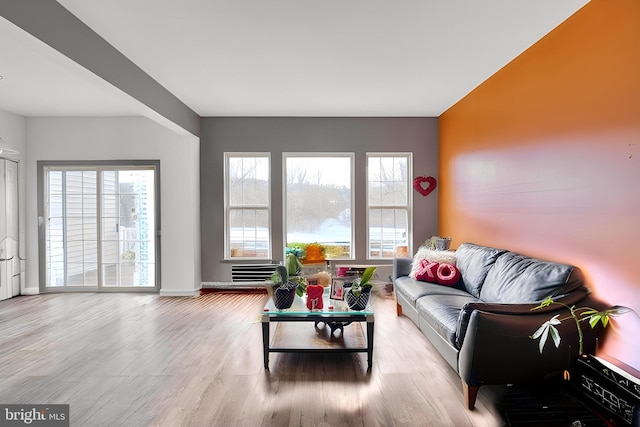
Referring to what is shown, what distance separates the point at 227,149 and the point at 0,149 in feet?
8.93

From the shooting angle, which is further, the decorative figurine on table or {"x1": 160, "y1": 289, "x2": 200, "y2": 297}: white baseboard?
{"x1": 160, "y1": 289, "x2": 200, "y2": 297}: white baseboard

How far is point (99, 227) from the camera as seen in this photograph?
5.57m

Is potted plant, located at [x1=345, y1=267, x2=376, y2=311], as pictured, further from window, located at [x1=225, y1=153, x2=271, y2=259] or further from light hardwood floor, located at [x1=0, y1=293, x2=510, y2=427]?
window, located at [x1=225, y1=153, x2=271, y2=259]

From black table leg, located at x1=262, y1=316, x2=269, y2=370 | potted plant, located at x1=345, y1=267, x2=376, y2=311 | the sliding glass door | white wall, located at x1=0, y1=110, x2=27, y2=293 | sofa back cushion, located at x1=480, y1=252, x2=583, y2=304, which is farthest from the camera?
the sliding glass door

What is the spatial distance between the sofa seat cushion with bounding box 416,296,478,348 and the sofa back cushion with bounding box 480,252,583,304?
0.90 feet

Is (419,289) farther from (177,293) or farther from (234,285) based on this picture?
(177,293)

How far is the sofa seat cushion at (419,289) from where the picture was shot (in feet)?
11.5

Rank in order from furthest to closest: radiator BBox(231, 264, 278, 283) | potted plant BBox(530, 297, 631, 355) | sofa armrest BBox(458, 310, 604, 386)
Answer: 1. radiator BBox(231, 264, 278, 283)
2. sofa armrest BBox(458, 310, 604, 386)
3. potted plant BBox(530, 297, 631, 355)

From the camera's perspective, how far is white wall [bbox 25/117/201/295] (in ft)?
17.9

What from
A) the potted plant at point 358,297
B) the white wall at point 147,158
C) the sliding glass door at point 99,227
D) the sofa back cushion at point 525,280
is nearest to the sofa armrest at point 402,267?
the sofa back cushion at point 525,280

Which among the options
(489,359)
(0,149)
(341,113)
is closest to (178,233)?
(0,149)

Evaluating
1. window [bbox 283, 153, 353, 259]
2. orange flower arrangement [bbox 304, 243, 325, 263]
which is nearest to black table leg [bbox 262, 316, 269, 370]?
orange flower arrangement [bbox 304, 243, 325, 263]

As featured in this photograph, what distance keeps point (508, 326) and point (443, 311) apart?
0.67 metres

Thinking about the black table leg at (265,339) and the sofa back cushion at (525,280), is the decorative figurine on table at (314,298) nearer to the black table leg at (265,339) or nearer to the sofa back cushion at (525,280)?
the black table leg at (265,339)
